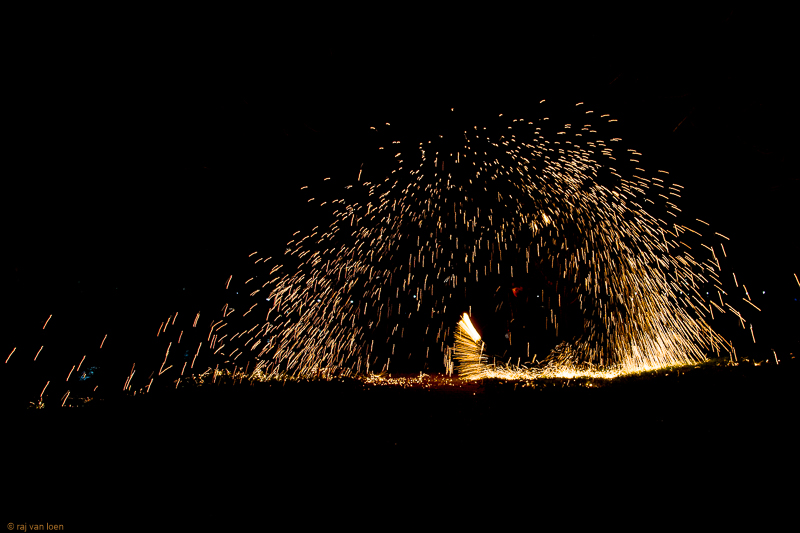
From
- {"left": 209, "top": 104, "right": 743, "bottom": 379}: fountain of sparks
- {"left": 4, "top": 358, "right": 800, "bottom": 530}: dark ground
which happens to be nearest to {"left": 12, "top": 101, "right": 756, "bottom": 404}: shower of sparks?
{"left": 209, "top": 104, "right": 743, "bottom": 379}: fountain of sparks

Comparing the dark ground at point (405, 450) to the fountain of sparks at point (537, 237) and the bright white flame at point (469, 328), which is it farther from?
the bright white flame at point (469, 328)

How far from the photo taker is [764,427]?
2527mm

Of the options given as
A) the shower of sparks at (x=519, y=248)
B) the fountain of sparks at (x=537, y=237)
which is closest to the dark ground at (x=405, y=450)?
the shower of sparks at (x=519, y=248)

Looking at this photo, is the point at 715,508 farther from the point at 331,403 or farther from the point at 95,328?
the point at 95,328

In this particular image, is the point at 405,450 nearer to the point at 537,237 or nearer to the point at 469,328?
the point at 537,237

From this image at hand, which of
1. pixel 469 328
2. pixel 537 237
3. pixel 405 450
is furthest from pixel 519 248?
pixel 405 450

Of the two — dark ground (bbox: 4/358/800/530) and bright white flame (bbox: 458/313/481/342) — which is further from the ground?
bright white flame (bbox: 458/313/481/342)

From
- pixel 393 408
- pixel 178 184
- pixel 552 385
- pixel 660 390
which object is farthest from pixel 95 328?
pixel 660 390

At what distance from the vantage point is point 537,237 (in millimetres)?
8633

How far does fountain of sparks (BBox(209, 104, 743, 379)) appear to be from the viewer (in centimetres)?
675

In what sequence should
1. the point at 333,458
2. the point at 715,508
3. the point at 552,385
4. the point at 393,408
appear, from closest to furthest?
1. the point at 715,508
2. the point at 333,458
3. the point at 393,408
4. the point at 552,385

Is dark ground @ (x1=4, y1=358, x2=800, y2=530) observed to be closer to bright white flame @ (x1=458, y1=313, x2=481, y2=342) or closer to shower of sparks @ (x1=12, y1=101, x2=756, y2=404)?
shower of sparks @ (x1=12, y1=101, x2=756, y2=404)

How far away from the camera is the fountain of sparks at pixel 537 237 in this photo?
6754 millimetres

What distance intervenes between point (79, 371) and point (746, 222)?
15867 mm
